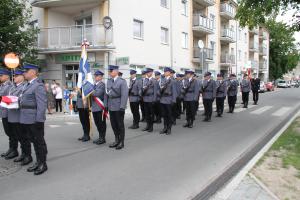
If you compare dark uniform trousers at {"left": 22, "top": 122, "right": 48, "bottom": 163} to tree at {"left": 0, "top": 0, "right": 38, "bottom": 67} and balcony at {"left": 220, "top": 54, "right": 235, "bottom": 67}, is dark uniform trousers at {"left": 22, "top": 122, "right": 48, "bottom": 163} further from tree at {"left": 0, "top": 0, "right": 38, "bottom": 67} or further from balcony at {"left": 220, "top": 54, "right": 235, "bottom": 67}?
balcony at {"left": 220, "top": 54, "right": 235, "bottom": 67}

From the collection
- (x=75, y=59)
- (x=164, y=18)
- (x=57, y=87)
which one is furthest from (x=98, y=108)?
(x=164, y=18)

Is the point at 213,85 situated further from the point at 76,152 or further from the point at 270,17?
the point at 76,152

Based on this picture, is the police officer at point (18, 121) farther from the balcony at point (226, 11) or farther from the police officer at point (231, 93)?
the balcony at point (226, 11)

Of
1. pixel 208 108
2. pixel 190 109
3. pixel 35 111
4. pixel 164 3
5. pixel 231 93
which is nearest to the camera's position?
pixel 35 111

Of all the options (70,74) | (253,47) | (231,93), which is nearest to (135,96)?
(231,93)

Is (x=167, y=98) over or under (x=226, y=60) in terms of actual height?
under

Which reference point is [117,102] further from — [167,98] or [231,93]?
[231,93]

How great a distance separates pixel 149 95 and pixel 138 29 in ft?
49.0

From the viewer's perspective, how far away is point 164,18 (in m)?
30.0

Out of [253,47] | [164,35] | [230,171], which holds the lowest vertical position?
[230,171]

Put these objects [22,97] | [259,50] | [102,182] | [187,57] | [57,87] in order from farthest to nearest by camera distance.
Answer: [259,50], [187,57], [57,87], [22,97], [102,182]

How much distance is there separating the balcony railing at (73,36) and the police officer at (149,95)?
11345 millimetres

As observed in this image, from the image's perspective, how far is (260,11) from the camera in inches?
530

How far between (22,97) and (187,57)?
92.7ft
